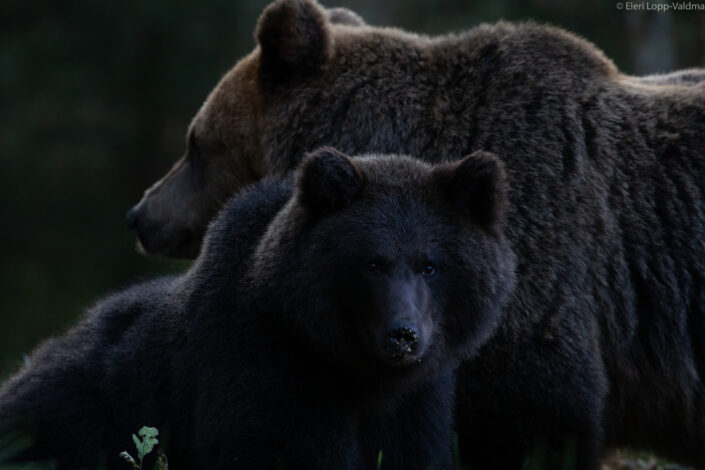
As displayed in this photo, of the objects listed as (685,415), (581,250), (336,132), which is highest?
(336,132)

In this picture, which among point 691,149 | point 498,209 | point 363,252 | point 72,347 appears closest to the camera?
point 363,252

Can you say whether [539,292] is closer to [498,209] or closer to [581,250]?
[581,250]

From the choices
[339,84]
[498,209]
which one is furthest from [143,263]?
[498,209]

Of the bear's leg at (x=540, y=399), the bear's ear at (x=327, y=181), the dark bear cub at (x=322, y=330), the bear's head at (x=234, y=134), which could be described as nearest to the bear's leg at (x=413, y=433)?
the dark bear cub at (x=322, y=330)

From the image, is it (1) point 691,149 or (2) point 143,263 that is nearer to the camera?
(1) point 691,149

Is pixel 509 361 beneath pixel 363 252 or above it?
beneath

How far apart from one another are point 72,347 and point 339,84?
2031mm

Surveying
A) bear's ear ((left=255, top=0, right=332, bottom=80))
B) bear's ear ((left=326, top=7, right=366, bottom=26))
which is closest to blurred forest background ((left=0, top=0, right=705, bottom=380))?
bear's ear ((left=326, top=7, right=366, bottom=26))

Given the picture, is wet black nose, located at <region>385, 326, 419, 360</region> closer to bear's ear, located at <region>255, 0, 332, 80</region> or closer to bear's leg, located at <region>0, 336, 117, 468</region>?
bear's leg, located at <region>0, 336, 117, 468</region>

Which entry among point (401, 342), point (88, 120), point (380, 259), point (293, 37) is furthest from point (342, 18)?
point (88, 120)

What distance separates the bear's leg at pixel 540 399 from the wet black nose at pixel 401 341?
1304 mm

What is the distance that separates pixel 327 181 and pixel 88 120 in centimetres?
1727

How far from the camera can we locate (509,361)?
18.5 feet

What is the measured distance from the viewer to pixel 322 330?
15.4 ft
